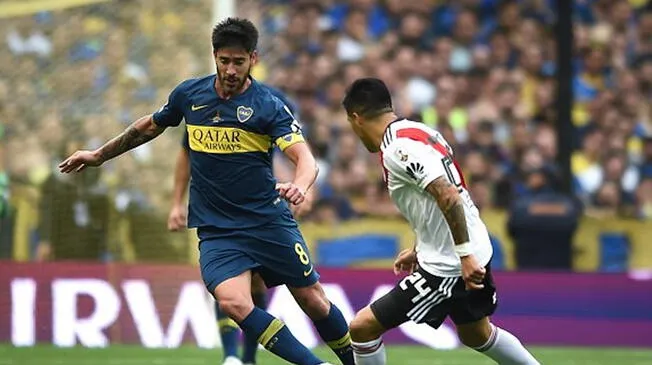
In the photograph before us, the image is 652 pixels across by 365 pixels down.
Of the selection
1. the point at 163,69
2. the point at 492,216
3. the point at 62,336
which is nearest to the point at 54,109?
the point at 163,69

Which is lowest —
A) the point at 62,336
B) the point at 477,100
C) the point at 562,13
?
the point at 62,336

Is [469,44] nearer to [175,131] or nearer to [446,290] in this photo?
[175,131]

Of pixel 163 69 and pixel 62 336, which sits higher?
pixel 163 69

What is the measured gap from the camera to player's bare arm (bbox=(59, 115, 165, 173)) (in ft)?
29.7

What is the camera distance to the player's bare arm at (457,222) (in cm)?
796

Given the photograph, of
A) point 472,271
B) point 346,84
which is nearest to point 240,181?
point 472,271

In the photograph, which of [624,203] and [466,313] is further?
[624,203]

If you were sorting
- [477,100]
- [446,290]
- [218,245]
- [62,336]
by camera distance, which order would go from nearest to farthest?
[446,290] → [218,245] → [62,336] → [477,100]

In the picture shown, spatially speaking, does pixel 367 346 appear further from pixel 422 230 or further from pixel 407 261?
pixel 422 230

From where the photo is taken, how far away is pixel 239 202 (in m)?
9.00

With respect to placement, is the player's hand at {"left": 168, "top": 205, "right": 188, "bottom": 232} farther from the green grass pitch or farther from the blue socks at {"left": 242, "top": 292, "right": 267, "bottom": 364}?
the green grass pitch

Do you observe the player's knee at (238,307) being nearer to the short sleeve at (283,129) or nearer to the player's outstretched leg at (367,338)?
the player's outstretched leg at (367,338)

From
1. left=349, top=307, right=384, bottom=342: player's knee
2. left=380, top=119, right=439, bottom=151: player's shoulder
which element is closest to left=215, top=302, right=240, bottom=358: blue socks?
left=349, top=307, right=384, bottom=342: player's knee

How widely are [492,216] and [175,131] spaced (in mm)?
3589
